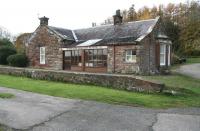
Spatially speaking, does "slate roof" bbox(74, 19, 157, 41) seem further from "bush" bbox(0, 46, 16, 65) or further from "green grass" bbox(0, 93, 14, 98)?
"green grass" bbox(0, 93, 14, 98)

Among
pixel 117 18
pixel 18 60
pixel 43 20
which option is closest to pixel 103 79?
pixel 117 18

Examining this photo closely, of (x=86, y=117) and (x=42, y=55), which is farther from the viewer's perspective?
(x=42, y=55)

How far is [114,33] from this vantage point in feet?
106

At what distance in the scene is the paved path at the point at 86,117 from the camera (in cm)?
978

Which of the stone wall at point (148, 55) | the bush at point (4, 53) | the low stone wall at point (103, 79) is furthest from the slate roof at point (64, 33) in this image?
the low stone wall at point (103, 79)

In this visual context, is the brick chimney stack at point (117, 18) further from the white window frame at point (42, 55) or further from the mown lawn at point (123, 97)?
the mown lawn at point (123, 97)

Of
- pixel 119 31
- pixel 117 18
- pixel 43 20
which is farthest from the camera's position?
pixel 43 20

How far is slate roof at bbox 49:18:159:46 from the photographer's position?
29562 millimetres

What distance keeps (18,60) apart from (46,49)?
170 inches

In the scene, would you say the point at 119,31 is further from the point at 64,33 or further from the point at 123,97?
the point at 123,97

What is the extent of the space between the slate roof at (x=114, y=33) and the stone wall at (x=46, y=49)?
1122 mm

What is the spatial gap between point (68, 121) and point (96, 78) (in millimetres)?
9622

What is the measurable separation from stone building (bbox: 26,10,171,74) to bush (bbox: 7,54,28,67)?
0.85 metres

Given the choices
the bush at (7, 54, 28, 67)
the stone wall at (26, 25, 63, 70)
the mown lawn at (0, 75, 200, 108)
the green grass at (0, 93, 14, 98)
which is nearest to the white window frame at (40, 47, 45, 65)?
the stone wall at (26, 25, 63, 70)
